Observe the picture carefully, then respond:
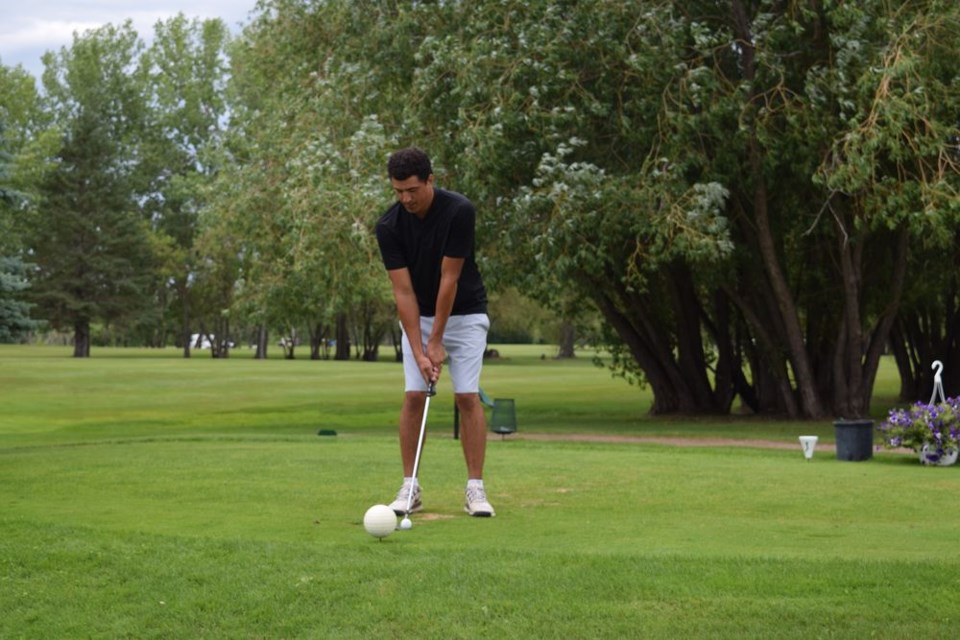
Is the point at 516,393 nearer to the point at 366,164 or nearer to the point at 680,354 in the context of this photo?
the point at 680,354

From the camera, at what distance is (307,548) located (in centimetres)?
792

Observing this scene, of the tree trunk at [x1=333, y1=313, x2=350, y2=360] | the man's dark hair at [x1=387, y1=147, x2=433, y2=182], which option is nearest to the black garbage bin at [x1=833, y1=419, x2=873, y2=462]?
the man's dark hair at [x1=387, y1=147, x2=433, y2=182]

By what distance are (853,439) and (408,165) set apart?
328 inches

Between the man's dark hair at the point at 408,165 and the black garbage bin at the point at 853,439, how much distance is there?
315 inches

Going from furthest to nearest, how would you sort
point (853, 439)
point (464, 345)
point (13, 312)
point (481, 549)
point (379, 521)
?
point (13, 312), point (853, 439), point (464, 345), point (379, 521), point (481, 549)

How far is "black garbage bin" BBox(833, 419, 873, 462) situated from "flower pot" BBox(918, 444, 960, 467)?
771mm

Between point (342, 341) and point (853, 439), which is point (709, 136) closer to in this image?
point (853, 439)

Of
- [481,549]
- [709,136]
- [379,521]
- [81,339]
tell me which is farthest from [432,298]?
[81,339]

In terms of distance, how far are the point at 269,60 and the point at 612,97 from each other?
1028 cm

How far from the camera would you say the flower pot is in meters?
15.2

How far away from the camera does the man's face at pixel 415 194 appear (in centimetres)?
941

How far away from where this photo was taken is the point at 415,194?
948cm

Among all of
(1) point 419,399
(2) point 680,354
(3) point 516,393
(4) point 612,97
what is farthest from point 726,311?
(1) point 419,399

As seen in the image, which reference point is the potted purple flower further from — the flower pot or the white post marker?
the white post marker
